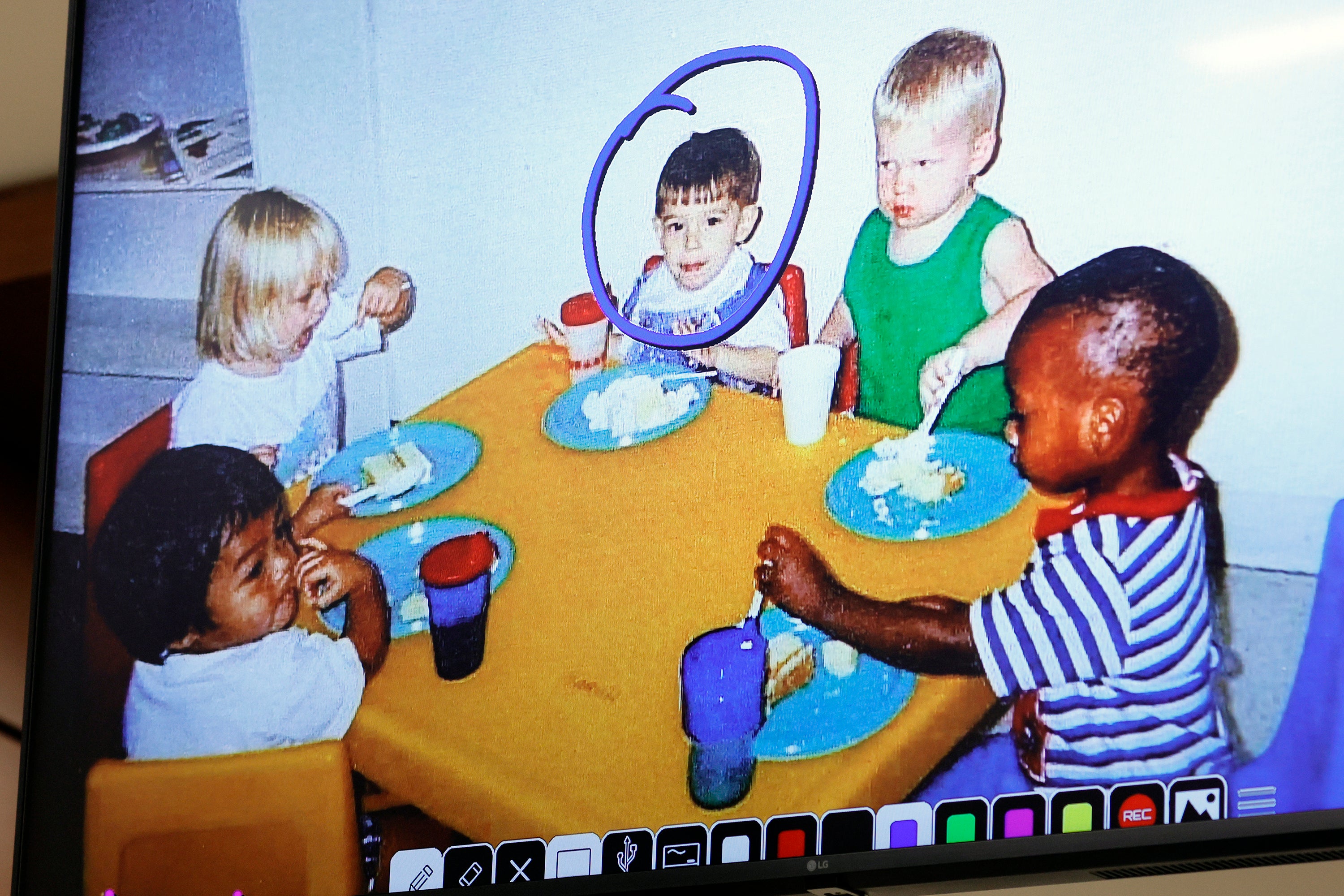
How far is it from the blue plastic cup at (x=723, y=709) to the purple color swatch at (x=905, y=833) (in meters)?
0.12

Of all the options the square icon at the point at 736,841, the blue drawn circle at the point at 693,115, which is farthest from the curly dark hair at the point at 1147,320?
the square icon at the point at 736,841

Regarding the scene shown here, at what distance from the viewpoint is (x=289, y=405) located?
1.38m

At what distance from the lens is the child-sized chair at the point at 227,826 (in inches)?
49.9

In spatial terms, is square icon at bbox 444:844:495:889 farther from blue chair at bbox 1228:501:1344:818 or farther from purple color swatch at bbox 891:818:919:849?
blue chair at bbox 1228:501:1344:818

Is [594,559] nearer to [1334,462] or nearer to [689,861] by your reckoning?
[689,861]

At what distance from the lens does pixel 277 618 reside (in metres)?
1.33

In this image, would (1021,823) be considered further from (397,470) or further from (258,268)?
(258,268)

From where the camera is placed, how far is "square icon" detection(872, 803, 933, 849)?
1.15 meters

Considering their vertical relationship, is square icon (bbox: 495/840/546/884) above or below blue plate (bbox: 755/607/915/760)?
below

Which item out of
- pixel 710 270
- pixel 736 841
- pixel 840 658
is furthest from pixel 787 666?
pixel 710 270

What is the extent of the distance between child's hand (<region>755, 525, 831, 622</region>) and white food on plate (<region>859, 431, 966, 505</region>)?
71mm

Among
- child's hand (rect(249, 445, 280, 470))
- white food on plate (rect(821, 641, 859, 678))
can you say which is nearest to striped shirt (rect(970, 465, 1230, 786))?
white food on plate (rect(821, 641, 859, 678))

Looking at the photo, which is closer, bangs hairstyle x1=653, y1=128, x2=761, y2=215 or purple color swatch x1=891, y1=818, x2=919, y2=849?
purple color swatch x1=891, y1=818, x2=919, y2=849

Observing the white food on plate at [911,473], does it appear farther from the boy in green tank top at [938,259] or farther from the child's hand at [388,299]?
the child's hand at [388,299]
